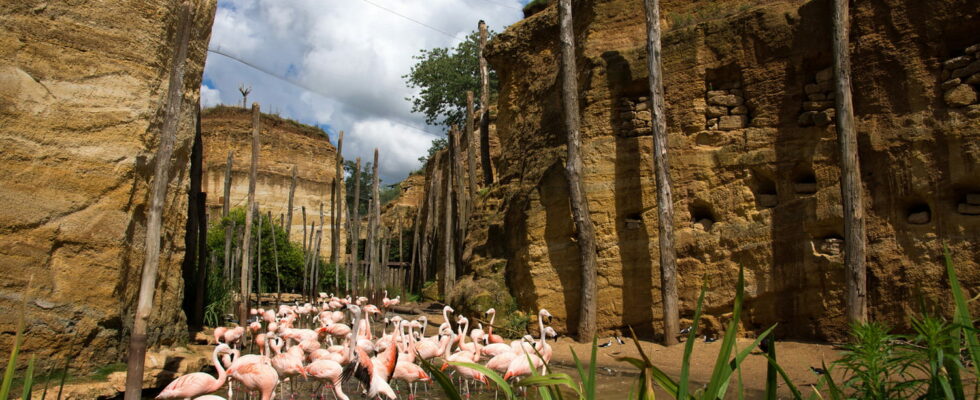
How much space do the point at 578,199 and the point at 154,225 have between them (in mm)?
6855

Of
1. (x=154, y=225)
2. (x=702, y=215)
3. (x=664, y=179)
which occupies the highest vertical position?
(x=664, y=179)

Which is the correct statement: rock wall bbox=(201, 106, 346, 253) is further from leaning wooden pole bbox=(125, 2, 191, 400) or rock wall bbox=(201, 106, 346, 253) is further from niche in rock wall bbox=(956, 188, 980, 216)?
niche in rock wall bbox=(956, 188, 980, 216)

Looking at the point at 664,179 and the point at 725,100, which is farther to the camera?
the point at 725,100

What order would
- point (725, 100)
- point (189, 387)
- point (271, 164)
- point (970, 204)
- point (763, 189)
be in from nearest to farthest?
point (189, 387)
point (970, 204)
point (763, 189)
point (725, 100)
point (271, 164)

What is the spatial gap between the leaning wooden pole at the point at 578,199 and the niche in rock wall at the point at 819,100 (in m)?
3.74

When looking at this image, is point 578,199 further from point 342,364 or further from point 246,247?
point 246,247

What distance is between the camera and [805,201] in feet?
32.6

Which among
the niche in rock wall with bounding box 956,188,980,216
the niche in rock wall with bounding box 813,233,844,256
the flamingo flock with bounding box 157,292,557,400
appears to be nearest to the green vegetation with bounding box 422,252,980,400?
the flamingo flock with bounding box 157,292,557,400

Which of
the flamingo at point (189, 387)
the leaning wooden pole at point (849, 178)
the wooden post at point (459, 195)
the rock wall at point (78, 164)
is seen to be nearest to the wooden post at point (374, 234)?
the wooden post at point (459, 195)

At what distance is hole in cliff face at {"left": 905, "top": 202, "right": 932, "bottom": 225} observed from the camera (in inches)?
345

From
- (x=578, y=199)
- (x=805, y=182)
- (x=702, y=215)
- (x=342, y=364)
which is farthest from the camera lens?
(x=578, y=199)

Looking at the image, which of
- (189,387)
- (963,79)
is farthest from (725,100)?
(189,387)

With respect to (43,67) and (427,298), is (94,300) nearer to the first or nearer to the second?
(43,67)

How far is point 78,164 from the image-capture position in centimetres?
783
